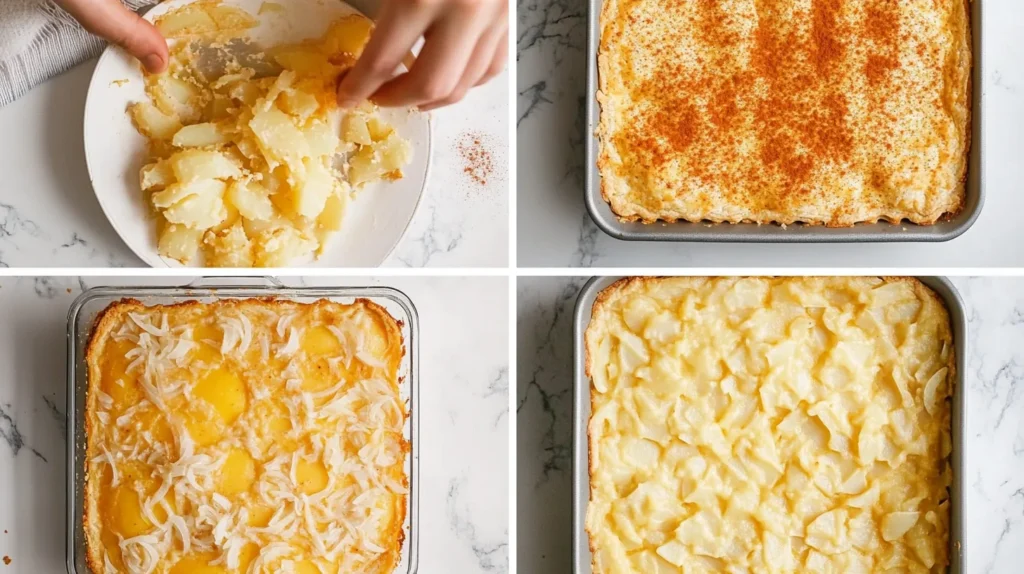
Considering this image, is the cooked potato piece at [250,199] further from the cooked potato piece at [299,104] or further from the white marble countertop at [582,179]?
the white marble countertop at [582,179]

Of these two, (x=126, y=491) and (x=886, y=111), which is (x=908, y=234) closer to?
(x=886, y=111)

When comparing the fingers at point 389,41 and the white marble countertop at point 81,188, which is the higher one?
the fingers at point 389,41

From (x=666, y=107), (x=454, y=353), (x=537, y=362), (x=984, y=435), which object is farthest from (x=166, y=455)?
(x=984, y=435)

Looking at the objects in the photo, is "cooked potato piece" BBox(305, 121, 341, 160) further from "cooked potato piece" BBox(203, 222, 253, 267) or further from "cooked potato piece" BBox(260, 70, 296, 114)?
"cooked potato piece" BBox(203, 222, 253, 267)

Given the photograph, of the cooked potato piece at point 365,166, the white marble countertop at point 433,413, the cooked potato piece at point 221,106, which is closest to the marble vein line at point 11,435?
the white marble countertop at point 433,413

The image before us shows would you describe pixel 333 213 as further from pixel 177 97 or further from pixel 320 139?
pixel 177 97
